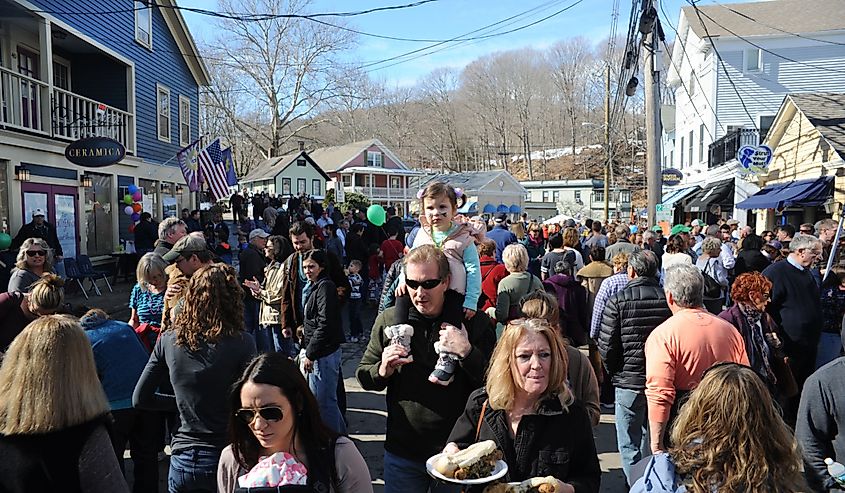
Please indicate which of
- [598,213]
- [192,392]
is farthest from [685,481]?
[598,213]

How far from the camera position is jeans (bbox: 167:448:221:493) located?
2.99 meters

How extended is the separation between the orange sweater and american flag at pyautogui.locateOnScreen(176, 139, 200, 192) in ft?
57.6

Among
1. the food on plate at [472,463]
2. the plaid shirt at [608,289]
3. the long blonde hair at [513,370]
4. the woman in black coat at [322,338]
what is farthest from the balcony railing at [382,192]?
the food on plate at [472,463]

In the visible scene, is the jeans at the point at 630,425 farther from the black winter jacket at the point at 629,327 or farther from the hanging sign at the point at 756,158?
the hanging sign at the point at 756,158

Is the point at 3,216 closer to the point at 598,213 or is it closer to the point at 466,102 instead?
the point at 598,213

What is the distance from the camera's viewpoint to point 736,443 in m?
1.93

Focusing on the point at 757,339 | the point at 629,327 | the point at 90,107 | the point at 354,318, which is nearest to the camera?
the point at 629,327

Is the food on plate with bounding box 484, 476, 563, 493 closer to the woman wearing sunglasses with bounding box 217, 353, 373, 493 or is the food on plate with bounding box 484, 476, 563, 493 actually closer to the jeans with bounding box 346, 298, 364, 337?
the woman wearing sunglasses with bounding box 217, 353, 373, 493

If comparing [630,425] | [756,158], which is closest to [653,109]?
[756,158]

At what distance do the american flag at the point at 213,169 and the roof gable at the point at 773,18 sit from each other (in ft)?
62.3

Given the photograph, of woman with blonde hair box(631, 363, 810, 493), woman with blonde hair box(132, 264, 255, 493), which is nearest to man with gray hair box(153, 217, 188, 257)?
woman with blonde hair box(132, 264, 255, 493)

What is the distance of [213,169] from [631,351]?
1626cm

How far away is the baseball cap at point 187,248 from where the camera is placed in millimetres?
4902

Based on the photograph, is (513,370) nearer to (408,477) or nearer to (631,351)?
(408,477)
